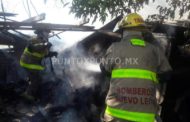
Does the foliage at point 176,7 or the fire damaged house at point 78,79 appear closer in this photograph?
the fire damaged house at point 78,79

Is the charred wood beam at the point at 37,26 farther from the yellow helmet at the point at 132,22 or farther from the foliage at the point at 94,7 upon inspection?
the yellow helmet at the point at 132,22

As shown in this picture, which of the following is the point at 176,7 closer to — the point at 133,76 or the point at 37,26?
the point at 37,26

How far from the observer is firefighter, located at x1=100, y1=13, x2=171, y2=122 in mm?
3369

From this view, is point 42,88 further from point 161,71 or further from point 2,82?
point 161,71

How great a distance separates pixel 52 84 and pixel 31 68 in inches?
25.1

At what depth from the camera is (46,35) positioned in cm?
770

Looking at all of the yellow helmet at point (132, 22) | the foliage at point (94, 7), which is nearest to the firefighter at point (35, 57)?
the foliage at point (94, 7)

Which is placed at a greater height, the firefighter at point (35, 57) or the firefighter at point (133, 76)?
the firefighter at point (133, 76)

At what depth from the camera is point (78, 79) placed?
7.19 metres

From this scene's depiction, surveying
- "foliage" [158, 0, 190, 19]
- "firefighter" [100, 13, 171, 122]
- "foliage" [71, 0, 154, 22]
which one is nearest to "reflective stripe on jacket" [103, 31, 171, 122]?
"firefighter" [100, 13, 171, 122]

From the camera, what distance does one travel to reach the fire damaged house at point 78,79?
17.7 ft

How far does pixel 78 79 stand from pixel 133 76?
3.91 metres

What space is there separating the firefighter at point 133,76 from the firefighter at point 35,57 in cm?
428

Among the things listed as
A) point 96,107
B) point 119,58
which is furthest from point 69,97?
point 119,58
